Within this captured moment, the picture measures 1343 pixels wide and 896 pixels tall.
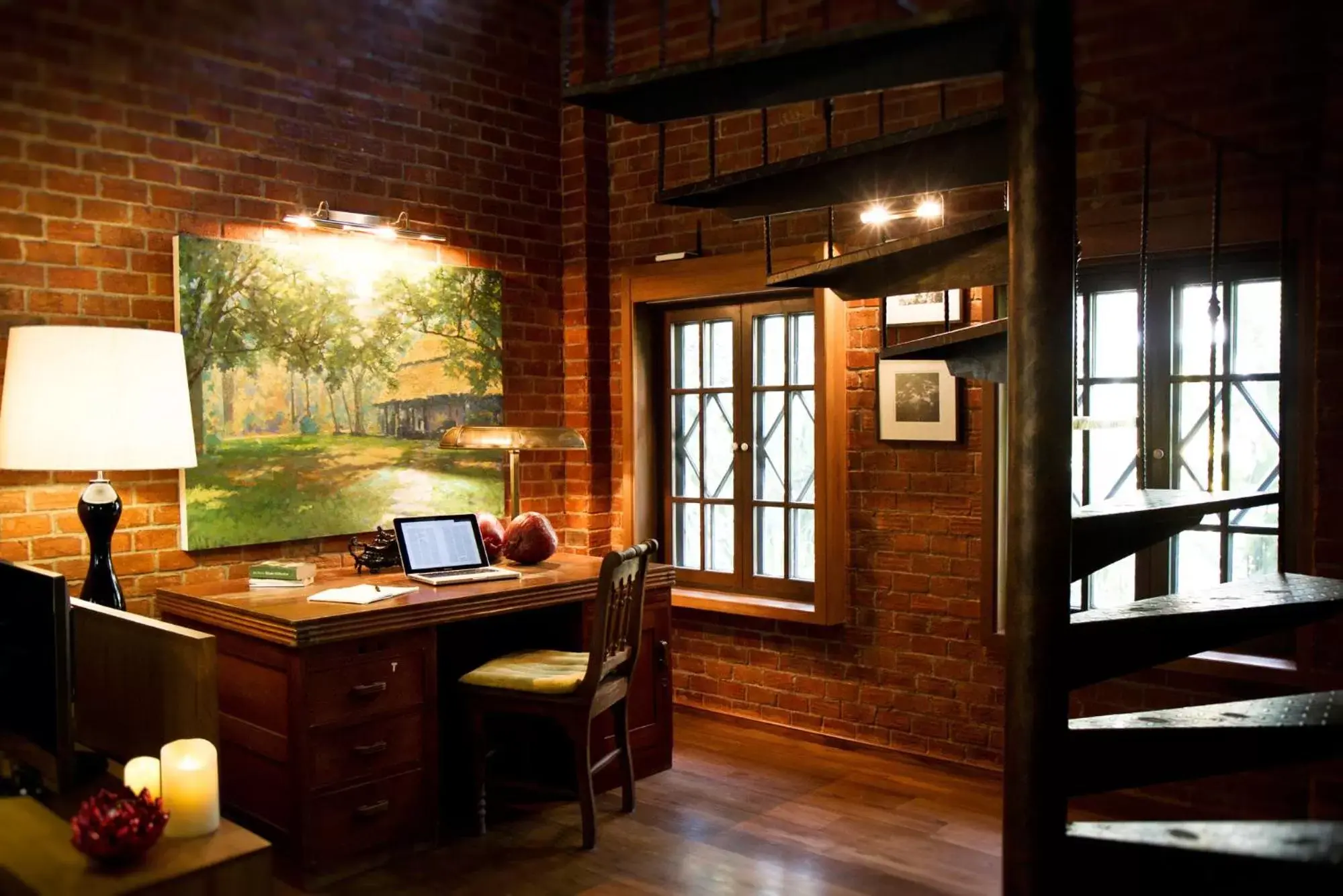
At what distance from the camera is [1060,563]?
6.95 feet

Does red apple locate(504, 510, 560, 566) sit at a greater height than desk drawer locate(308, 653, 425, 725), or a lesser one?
greater

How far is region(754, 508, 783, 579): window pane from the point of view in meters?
4.99

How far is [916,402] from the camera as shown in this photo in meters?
4.43

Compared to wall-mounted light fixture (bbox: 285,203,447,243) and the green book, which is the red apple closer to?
the green book

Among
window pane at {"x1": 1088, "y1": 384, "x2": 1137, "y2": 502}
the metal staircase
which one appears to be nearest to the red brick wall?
the metal staircase

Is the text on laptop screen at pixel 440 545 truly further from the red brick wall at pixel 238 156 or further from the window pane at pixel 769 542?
the window pane at pixel 769 542

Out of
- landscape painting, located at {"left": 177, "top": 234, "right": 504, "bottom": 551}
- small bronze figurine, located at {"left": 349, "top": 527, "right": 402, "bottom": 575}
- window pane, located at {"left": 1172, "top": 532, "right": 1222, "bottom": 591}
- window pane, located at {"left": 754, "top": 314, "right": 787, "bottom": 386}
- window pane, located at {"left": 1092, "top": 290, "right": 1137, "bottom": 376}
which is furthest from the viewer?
window pane, located at {"left": 754, "top": 314, "right": 787, "bottom": 386}

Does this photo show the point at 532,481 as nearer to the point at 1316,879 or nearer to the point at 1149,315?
the point at 1149,315

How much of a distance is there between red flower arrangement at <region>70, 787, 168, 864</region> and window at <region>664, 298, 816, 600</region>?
3.04 m

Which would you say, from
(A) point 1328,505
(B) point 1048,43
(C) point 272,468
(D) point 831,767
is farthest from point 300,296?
(A) point 1328,505

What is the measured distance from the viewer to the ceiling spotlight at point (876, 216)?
14.5ft

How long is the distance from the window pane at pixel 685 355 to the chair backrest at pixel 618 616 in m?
1.62

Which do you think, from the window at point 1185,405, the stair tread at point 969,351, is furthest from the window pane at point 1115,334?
the stair tread at point 969,351

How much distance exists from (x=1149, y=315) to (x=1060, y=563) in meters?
2.15
